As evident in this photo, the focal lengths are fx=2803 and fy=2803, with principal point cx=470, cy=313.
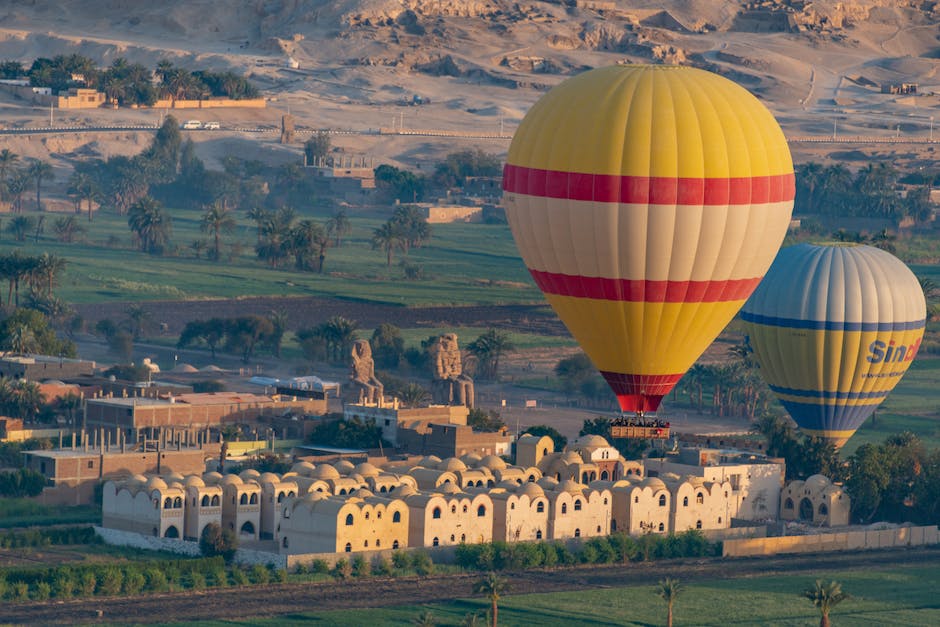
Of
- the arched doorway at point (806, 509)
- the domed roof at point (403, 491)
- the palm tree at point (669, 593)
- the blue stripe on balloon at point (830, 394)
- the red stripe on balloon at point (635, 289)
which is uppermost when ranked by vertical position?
the red stripe on balloon at point (635, 289)

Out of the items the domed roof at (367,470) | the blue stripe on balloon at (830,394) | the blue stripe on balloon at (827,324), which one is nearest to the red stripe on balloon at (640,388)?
the domed roof at (367,470)

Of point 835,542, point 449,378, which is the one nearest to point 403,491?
point 835,542

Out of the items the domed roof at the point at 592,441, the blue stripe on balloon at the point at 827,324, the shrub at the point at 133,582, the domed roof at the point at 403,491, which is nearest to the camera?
the shrub at the point at 133,582

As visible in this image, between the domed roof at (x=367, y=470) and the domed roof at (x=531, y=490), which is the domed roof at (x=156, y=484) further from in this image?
the domed roof at (x=531, y=490)

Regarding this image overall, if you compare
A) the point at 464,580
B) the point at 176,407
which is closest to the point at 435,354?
the point at 176,407

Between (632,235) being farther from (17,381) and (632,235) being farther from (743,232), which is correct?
(17,381)

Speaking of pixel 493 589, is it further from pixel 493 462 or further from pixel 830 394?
pixel 830 394
